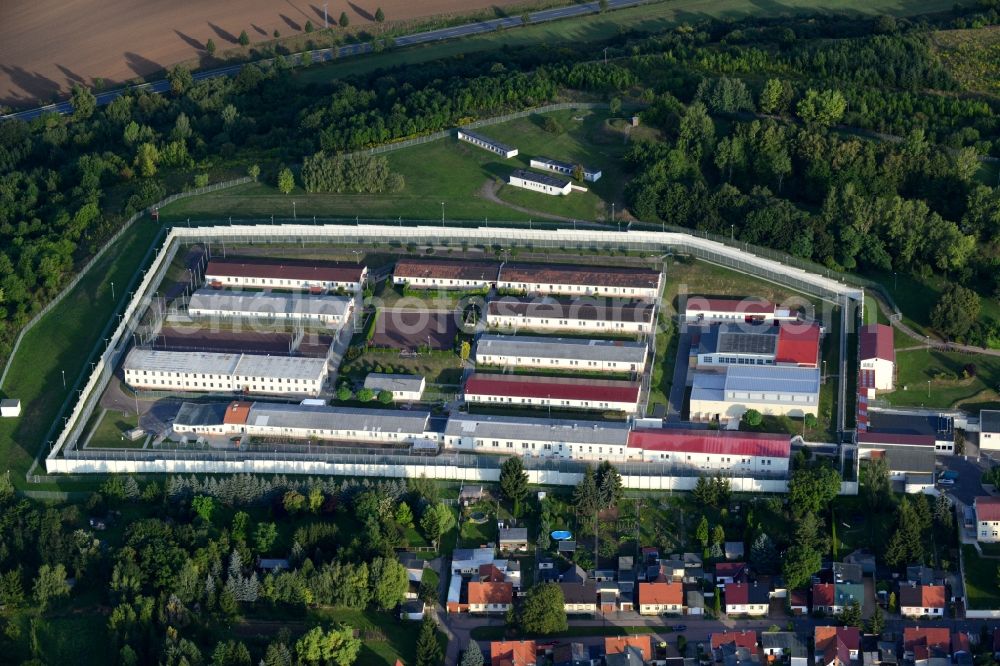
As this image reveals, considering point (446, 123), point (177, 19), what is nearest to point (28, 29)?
point (177, 19)

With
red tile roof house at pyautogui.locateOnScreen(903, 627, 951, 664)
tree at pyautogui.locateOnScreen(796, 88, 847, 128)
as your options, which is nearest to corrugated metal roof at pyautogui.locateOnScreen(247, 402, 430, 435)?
red tile roof house at pyautogui.locateOnScreen(903, 627, 951, 664)

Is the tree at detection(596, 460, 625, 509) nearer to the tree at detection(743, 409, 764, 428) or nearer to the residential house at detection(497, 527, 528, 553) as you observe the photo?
the residential house at detection(497, 527, 528, 553)

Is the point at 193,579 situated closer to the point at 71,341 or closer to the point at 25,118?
the point at 71,341

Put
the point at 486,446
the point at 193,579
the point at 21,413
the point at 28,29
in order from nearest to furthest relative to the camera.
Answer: the point at 193,579 → the point at 486,446 → the point at 21,413 → the point at 28,29

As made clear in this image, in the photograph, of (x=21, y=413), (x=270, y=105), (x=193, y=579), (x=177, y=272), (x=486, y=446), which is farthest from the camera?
(x=270, y=105)

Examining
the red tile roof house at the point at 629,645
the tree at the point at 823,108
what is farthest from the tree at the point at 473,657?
the tree at the point at 823,108

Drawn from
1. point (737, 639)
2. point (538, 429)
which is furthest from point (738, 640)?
point (538, 429)

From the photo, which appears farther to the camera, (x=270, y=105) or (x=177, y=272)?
(x=270, y=105)

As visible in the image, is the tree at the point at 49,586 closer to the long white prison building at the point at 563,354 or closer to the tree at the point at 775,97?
the long white prison building at the point at 563,354
